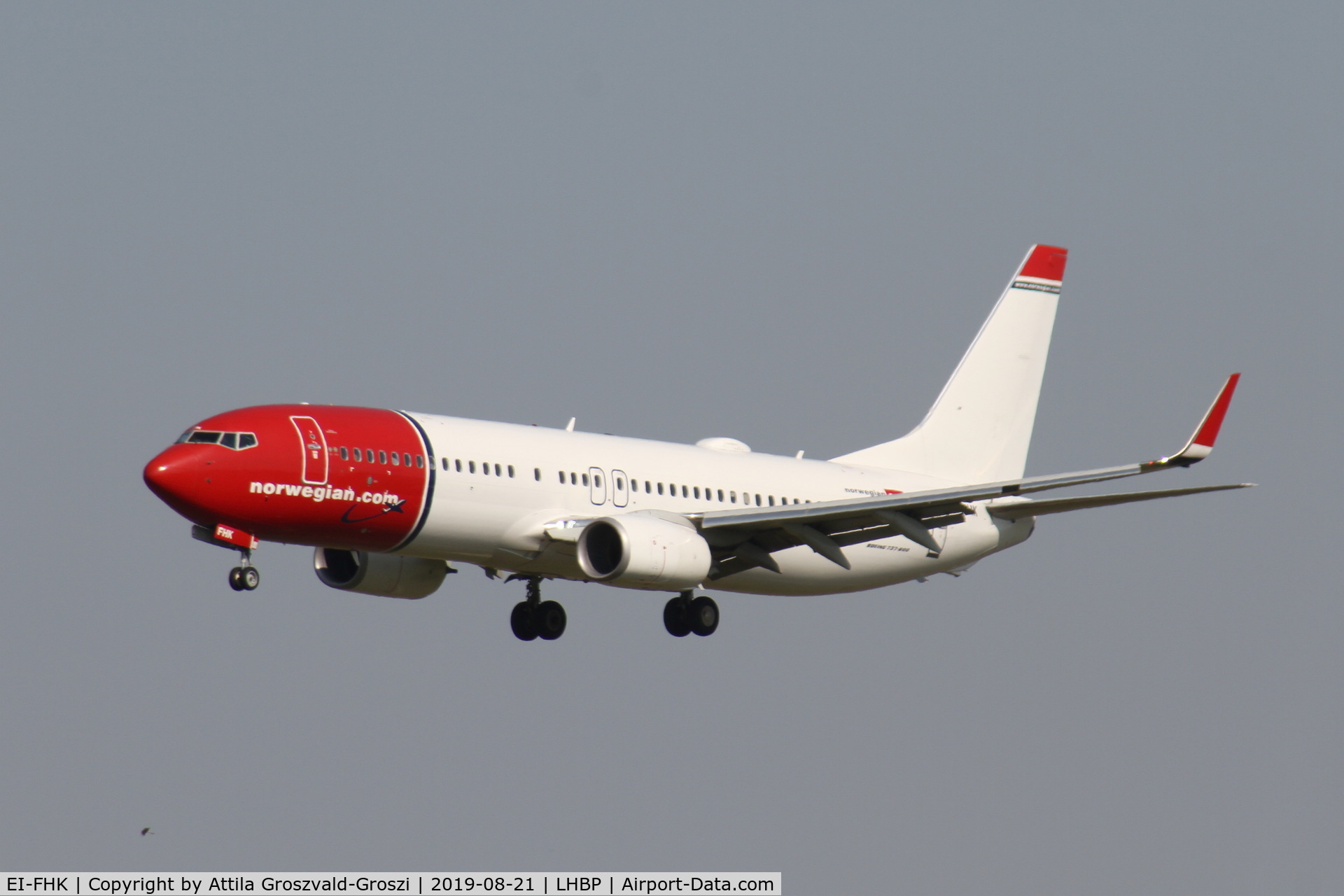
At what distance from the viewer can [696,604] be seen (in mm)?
42188

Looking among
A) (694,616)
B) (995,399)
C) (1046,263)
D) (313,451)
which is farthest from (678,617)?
(1046,263)

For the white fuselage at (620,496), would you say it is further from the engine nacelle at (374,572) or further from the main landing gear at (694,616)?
the engine nacelle at (374,572)

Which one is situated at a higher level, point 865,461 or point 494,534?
Answer: point 865,461

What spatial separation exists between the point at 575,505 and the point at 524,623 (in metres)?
5.15

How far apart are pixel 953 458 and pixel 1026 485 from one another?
13145 mm

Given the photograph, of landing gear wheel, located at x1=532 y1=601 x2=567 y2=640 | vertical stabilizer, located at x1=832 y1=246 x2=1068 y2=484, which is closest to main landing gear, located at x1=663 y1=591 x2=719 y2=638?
landing gear wheel, located at x1=532 y1=601 x2=567 y2=640

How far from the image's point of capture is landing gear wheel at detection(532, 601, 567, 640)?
4338 cm

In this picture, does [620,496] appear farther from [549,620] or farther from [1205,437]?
[1205,437]

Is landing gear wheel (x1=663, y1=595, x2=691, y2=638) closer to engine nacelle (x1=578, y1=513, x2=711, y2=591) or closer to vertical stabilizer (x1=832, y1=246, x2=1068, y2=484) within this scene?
engine nacelle (x1=578, y1=513, x2=711, y2=591)

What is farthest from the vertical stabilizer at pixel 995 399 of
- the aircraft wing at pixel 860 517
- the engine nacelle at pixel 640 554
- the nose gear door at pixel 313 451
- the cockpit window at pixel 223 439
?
the cockpit window at pixel 223 439

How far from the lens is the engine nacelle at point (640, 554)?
124 ft

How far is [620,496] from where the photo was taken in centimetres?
4041

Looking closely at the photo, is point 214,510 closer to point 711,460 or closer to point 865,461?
point 711,460

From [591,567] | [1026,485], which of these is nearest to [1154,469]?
[1026,485]
